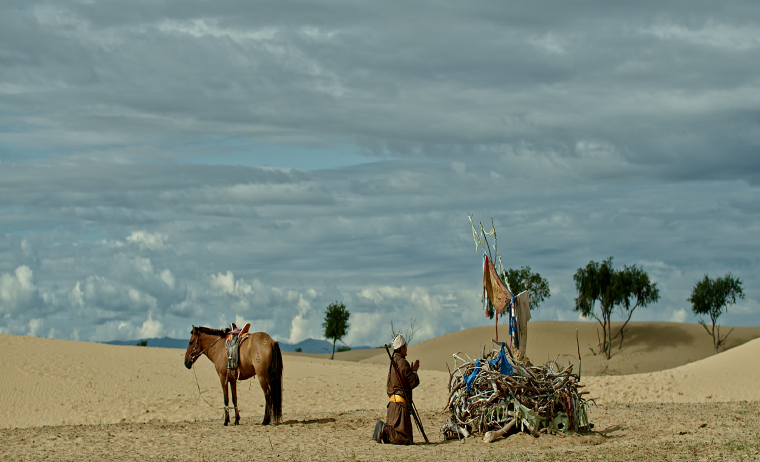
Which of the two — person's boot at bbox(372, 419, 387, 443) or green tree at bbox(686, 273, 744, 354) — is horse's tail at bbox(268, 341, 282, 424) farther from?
green tree at bbox(686, 273, 744, 354)

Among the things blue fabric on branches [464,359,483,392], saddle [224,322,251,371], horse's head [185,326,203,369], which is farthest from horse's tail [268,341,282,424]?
blue fabric on branches [464,359,483,392]

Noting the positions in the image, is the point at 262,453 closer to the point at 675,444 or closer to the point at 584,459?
the point at 584,459

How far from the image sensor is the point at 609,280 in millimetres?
50906

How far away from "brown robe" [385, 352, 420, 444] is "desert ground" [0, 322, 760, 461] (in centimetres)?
38

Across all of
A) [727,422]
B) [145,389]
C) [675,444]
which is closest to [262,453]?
[675,444]

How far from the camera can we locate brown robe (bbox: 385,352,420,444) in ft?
43.3

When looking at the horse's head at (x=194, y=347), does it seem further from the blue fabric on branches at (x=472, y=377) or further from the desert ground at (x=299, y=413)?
the blue fabric on branches at (x=472, y=377)

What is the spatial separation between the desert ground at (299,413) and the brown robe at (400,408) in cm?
38

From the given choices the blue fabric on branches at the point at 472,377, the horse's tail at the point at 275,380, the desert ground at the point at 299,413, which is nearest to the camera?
the desert ground at the point at 299,413

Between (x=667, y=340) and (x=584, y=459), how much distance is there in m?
47.6

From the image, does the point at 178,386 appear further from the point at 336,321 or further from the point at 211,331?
the point at 336,321

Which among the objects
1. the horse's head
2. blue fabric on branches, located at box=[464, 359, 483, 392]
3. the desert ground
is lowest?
the desert ground

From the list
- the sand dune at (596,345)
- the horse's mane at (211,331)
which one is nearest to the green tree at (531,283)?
the sand dune at (596,345)

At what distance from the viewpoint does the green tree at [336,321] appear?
179ft
